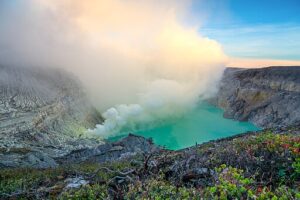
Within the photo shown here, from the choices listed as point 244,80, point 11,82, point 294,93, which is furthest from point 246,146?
point 244,80

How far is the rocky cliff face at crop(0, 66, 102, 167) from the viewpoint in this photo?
2240 inches

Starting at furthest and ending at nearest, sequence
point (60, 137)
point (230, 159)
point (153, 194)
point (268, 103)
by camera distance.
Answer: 1. point (268, 103)
2. point (60, 137)
3. point (230, 159)
4. point (153, 194)

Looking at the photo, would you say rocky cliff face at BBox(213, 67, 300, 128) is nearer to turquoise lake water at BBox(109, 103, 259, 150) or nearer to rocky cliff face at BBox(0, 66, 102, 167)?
turquoise lake water at BBox(109, 103, 259, 150)

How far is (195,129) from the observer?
136250mm

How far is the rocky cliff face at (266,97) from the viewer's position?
11212cm

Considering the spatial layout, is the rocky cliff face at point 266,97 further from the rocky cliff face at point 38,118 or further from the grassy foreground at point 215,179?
the grassy foreground at point 215,179

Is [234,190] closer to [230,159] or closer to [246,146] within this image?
[230,159]

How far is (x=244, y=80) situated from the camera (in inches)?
5910

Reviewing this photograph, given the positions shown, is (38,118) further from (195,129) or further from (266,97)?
(266,97)

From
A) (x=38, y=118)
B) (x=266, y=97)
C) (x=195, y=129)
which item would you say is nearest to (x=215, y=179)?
(x=38, y=118)

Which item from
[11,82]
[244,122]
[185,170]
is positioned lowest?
[244,122]

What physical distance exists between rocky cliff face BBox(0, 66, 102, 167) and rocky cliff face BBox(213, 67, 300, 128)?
221 ft

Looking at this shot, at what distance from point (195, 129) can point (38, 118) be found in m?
73.7

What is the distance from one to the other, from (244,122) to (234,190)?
131628mm
